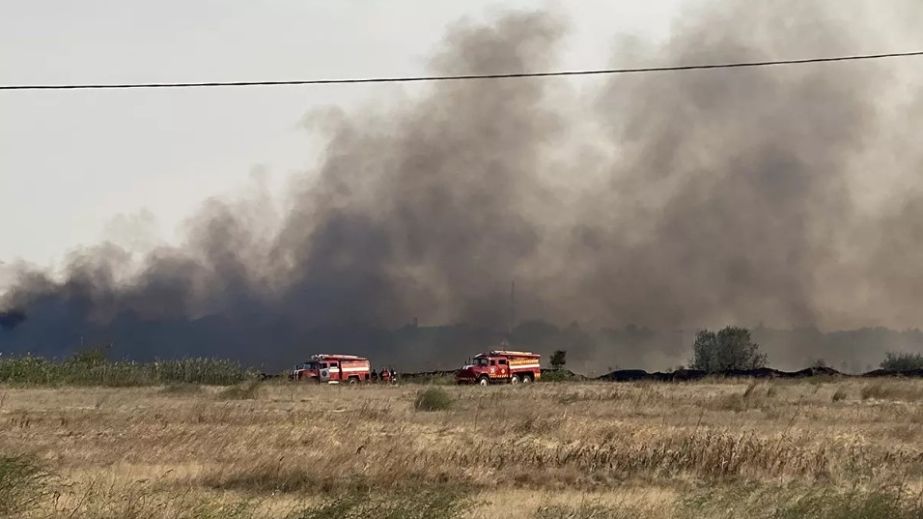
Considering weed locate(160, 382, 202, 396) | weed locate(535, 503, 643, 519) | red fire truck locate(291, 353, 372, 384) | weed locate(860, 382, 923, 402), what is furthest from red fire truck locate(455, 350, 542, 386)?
weed locate(535, 503, 643, 519)

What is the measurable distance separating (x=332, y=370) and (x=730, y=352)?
121 ft

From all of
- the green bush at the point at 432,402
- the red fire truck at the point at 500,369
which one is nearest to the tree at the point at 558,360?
the red fire truck at the point at 500,369

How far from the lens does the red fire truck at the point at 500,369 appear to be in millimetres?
55344

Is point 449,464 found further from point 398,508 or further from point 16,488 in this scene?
point 16,488

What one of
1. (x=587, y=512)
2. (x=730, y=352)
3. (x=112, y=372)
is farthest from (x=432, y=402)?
(x=730, y=352)

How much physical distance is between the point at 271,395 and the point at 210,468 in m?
24.4

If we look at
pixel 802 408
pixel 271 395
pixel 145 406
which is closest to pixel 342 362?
pixel 271 395

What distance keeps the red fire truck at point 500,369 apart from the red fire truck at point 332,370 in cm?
745

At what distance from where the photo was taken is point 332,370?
58688mm

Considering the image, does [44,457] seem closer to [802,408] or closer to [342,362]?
[802,408]

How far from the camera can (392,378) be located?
6144 cm

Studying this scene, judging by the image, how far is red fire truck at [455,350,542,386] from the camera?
55.3m

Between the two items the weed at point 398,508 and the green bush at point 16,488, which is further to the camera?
the green bush at point 16,488

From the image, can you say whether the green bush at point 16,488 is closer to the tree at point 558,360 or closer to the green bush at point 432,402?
the green bush at point 432,402
